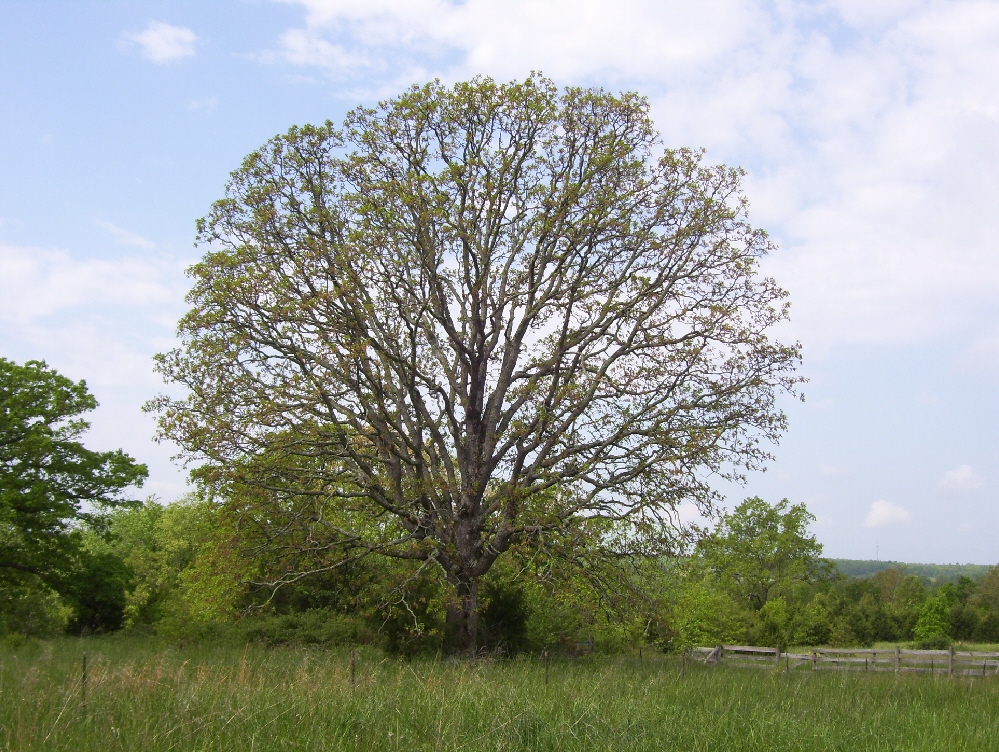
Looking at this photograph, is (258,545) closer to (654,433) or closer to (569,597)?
(569,597)

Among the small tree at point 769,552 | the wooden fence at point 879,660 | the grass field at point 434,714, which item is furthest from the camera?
the small tree at point 769,552

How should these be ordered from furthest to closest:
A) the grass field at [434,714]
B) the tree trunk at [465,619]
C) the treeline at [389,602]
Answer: the tree trunk at [465,619]
the treeline at [389,602]
the grass field at [434,714]

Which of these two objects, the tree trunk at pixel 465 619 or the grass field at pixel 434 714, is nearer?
the grass field at pixel 434 714

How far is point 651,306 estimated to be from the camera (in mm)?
18938

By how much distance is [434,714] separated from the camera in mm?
8555

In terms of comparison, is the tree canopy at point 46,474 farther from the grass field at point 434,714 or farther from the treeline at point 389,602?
the grass field at point 434,714

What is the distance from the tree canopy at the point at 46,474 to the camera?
2653cm

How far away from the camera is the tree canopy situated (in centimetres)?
2653

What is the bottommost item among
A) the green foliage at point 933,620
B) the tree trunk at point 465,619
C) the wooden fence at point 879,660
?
the green foliage at point 933,620

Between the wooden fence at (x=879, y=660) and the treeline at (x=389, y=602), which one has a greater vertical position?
the treeline at (x=389, y=602)

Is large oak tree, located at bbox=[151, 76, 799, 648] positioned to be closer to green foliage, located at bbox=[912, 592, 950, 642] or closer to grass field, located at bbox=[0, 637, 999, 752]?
grass field, located at bbox=[0, 637, 999, 752]

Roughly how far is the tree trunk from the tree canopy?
14.9 meters

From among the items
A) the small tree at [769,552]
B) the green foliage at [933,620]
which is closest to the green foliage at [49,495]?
the small tree at [769,552]

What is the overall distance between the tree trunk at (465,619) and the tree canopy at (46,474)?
588 inches
